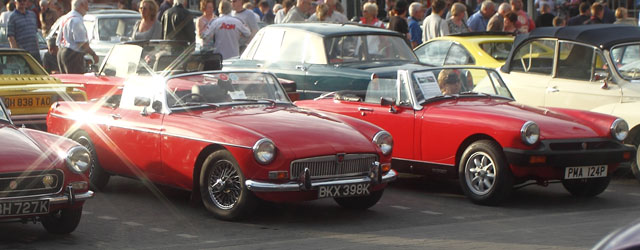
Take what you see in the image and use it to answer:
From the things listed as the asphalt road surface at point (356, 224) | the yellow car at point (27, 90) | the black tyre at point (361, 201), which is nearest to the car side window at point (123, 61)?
the yellow car at point (27, 90)

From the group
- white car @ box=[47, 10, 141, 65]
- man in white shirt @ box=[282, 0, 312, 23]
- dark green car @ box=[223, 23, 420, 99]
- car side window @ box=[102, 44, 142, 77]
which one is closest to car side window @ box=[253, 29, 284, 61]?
dark green car @ box=[223, 23, 420, 99]

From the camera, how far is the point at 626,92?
480 inches

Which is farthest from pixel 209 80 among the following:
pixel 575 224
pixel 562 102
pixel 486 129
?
pixel 562 102

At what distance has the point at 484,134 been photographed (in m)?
10.1

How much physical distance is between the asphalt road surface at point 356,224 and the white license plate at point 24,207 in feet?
0.98

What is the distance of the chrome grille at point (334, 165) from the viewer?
8.80 m

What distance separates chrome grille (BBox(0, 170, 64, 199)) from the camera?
782 cm

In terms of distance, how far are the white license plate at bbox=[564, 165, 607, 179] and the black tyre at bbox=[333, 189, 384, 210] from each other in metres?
1.75

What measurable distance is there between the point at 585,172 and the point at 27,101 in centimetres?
640

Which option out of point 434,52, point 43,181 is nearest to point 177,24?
point 434,52

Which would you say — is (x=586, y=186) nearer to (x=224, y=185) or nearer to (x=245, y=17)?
(x=224, y=185)

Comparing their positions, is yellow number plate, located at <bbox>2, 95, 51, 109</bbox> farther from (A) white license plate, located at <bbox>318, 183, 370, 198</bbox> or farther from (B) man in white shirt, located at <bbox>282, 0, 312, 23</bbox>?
(B) man in white shirt, located at <bbox>282, 0, 312, 23</bbox>

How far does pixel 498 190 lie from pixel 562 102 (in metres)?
3.26

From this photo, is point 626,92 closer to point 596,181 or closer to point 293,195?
point 596,181
